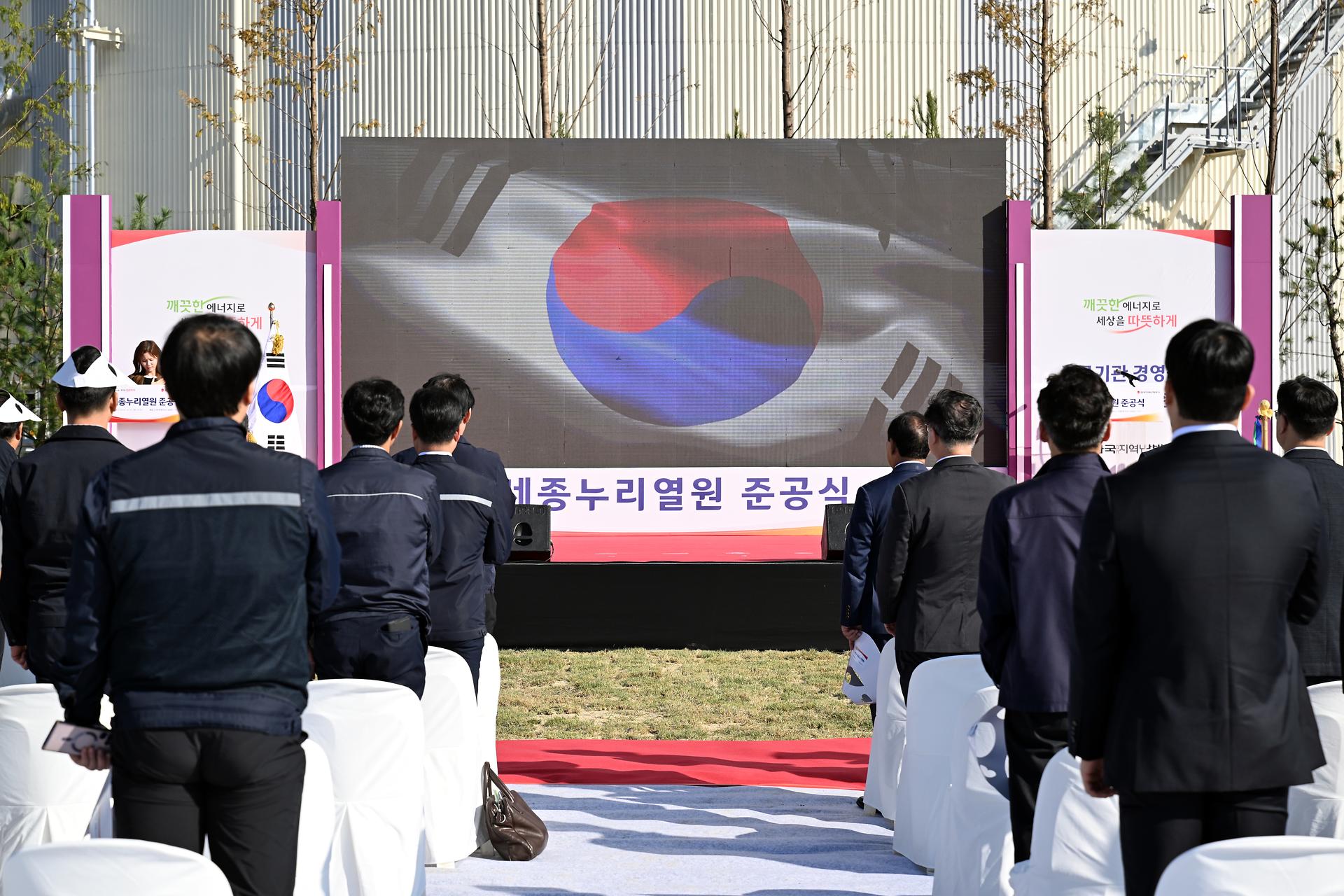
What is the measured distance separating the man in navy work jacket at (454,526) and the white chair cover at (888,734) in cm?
152

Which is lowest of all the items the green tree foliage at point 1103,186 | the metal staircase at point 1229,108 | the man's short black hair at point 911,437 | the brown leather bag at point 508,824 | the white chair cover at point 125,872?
the brown leather bag at point 508,824

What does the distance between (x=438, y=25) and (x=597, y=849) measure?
20.6 meters

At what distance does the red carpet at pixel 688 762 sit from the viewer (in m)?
6.79

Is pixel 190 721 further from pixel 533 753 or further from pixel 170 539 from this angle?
pixel 533 753

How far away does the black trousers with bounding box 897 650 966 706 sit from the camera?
5.13 metres

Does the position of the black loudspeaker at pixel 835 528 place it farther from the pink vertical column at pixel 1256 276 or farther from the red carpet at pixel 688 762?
the pink vertical column at pixel 1256 276

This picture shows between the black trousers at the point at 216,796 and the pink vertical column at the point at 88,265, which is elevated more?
the pink vertical column at the point at 88,265

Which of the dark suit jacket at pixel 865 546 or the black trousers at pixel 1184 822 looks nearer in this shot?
the black trousers at pixel 1184 822

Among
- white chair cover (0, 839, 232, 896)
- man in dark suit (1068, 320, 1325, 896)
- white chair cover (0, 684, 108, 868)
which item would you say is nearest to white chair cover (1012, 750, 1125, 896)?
man in dark suit (1068, 320, 1325, 896)

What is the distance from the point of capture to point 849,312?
11.5 meters

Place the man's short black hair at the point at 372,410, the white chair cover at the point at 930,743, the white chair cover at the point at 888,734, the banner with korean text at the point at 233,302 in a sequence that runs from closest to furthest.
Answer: the man's short black hair at the point at 372,410 < the white chair cover at the point at 930,743 < the white chair cover at the point at 888,734 < the banner with korean text at the point at 233,302

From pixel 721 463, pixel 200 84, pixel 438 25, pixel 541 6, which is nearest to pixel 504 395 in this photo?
pixel 721 463

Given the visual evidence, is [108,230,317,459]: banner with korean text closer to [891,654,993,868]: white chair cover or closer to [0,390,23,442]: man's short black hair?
[0,390,23,442]: man's short black hair

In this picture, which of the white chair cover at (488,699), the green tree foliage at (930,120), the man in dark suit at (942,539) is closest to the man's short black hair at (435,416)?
the white chair cover at (488,699)
